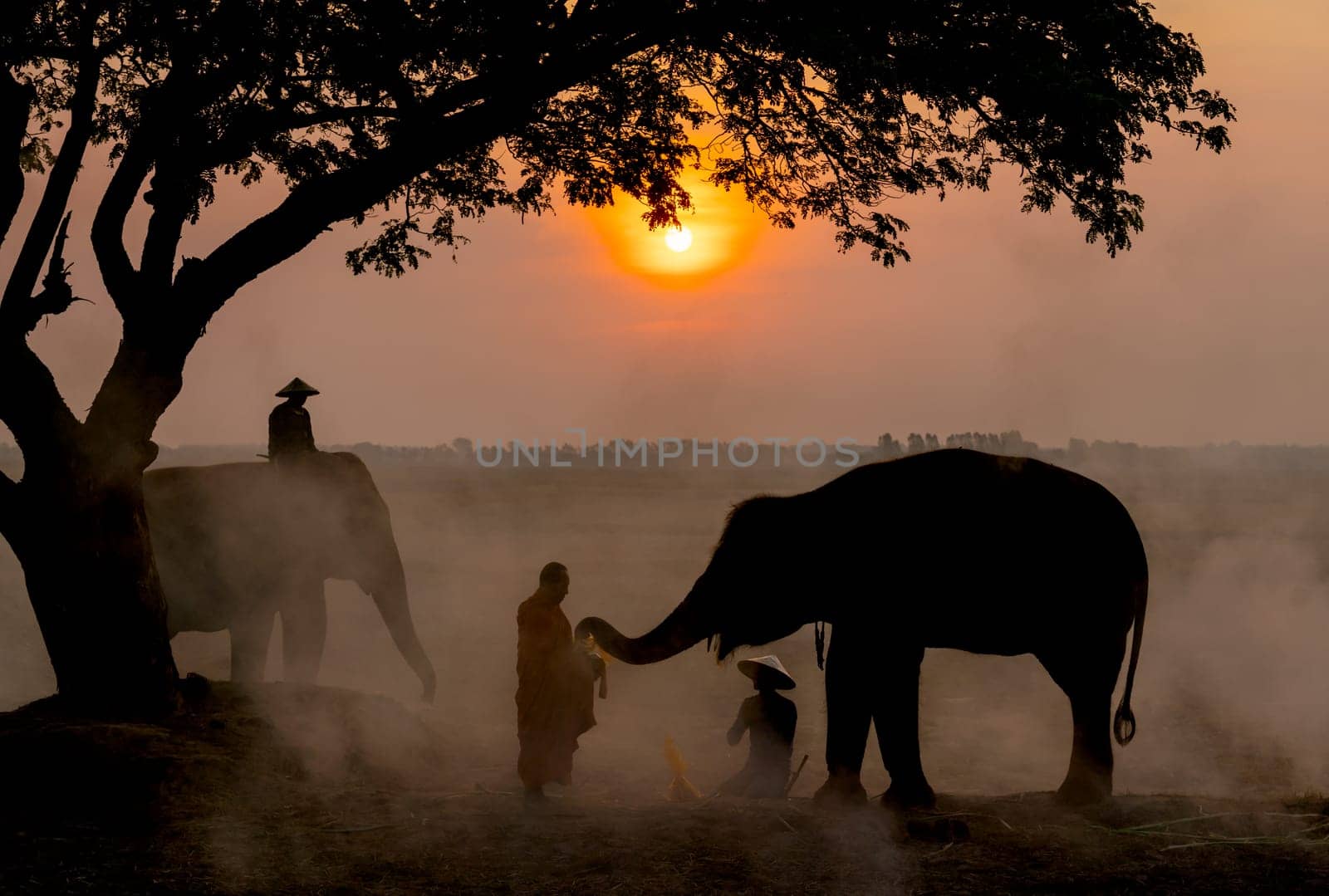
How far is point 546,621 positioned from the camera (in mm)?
9281

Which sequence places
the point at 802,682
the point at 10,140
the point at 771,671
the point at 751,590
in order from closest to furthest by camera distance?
1. the point at 751,590
2. the point at 771,671
3. the point at 10,140
4. the point at 802,682

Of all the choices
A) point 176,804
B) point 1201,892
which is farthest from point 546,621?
point 1201,892

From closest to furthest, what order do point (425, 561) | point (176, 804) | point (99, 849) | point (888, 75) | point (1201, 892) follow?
point (1201, 892) < point (99, 849) < point (176, 804) < point (888, 75) < point (425, 561)

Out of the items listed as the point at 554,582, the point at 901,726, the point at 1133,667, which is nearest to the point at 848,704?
the point at 901,726

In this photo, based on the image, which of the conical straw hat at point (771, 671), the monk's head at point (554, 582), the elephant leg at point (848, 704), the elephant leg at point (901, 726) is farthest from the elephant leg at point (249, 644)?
the elephant leg at point (901, 726)

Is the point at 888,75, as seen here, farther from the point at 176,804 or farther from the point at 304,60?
the point at 176,804

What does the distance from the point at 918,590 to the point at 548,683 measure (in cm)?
284

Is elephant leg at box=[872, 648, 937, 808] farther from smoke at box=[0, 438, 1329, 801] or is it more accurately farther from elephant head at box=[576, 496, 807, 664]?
smoke at box=[0, 438, 1329, 801]

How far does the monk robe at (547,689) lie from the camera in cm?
912

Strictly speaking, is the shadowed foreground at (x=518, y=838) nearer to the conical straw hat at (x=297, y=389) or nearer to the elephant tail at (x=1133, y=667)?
the elephant tail at (x=1133, y=667)

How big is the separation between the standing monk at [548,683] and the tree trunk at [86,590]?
3.58m

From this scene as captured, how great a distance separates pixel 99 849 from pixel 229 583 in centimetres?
681

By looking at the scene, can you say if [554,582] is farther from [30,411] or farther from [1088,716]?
[30,411]

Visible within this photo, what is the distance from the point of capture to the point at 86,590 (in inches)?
404
